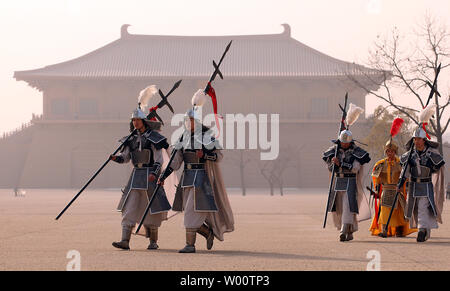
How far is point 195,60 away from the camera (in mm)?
53562

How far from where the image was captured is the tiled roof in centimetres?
5081

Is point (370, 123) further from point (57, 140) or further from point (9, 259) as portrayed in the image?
point (9, 259)

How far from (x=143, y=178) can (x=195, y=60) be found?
4417 centimetres

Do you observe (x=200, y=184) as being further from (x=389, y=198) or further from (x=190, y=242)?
(x=389, y=198)

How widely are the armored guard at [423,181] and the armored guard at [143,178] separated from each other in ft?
11.2

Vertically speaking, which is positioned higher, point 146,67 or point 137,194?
point 146,67

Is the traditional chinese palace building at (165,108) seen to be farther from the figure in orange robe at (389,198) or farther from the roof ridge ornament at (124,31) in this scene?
the figure in orange robe at (389,198)

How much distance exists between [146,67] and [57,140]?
7.02 meters

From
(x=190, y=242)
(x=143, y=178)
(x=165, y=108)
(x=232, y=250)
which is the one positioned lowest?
(x=232, y=250)

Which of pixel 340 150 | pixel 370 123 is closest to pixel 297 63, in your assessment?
Result: pixel 370 123

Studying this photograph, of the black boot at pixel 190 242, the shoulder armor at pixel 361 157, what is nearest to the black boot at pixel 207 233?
the black boot at pixel 190 242

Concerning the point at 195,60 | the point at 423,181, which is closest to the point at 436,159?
the point at 423,181

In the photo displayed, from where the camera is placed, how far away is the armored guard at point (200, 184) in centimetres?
945
